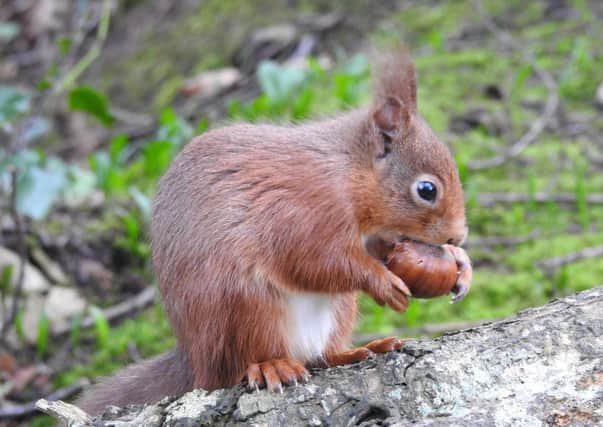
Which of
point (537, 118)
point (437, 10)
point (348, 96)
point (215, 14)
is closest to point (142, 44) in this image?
point (215, 14)

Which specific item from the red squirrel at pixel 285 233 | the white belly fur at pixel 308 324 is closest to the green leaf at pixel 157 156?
the red squirrel at pixel 285 233

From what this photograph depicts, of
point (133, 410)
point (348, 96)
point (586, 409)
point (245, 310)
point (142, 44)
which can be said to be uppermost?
point (142, 44)

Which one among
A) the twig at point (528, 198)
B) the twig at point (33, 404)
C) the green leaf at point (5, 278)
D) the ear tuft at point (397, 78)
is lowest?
the twig at point (33, 404)

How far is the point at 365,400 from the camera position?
5.88 ft

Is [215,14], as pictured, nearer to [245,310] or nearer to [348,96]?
[348,96]

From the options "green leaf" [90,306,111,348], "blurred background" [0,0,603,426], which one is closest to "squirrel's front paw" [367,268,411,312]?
"blurred background" [0,0,603,426]

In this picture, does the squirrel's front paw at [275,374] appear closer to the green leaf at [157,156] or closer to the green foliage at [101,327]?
the green foliage at [101,327]

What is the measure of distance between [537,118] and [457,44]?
4.65ft

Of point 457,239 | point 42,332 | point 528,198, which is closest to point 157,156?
point 42,332

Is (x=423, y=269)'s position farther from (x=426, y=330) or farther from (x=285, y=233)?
(x=426, y=330)

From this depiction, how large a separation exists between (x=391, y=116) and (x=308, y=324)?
0.64 meters

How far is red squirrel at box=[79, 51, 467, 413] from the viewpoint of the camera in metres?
2.03

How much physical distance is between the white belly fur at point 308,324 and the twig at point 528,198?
6.91 feet

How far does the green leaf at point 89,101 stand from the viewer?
3.44m
